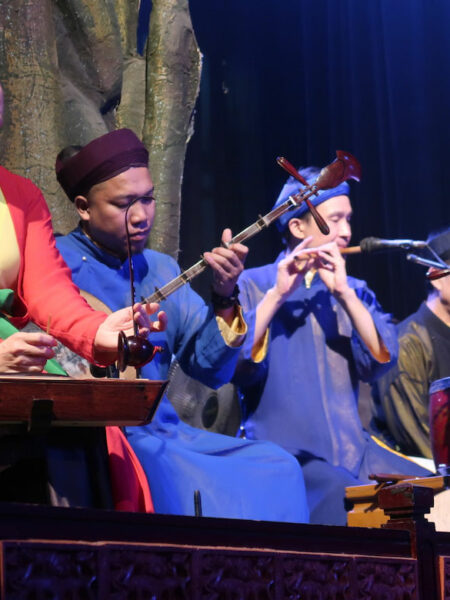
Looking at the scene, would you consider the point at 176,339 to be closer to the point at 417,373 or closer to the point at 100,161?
the point at 100,161

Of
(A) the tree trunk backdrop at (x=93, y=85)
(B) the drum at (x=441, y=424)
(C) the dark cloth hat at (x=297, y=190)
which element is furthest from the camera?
(C) the dark cloth hat at (x=297, y=190)

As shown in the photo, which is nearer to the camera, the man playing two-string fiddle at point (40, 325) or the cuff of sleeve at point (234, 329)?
the man playing two-string fiddle at point (40, 325)

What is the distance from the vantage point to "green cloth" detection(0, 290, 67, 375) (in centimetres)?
193

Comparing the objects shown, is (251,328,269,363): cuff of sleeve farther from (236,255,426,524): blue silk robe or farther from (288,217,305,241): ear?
(288,217,305,241): ear

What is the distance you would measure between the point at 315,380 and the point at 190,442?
86 centimetres

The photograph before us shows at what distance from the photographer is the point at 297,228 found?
3.73 m

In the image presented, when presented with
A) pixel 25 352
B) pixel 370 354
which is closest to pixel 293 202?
pixel 370 354

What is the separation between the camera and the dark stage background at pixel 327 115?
13.7 ft

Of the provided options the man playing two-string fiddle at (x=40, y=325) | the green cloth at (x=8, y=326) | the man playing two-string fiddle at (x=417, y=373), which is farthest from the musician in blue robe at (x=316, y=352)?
the green cloth at (x=8, y=326)

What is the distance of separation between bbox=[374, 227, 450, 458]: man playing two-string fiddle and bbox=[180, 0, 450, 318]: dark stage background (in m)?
0.33

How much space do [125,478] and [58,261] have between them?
60 cm

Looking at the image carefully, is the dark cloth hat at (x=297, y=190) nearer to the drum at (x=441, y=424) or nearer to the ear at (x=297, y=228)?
the ear at (x=297, y=228)

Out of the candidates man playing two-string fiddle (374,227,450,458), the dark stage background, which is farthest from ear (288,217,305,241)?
man playing two-string fiddle (374,227,450,458)

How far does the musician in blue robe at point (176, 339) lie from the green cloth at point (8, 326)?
692mm
